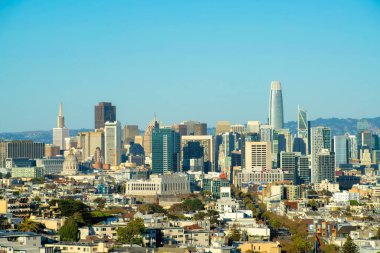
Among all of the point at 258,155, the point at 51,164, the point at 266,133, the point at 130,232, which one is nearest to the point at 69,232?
the point at 130,232

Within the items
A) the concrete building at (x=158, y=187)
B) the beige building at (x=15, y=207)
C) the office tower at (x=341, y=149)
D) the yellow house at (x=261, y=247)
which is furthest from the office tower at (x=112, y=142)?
the yellow house at (x=261, y=247)

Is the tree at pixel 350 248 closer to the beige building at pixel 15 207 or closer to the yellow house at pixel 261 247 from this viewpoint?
the yellow house at pixel 261 247

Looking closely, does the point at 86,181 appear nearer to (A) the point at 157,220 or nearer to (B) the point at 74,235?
(A) the point at 157,220

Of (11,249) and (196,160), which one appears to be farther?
(196,160)

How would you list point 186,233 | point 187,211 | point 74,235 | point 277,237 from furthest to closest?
point 187,211
point 277,237
point 186,233
point 74,235

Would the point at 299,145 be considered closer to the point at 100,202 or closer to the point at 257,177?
the point at 257,177

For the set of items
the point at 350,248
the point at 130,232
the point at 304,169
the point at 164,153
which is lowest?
the point at 350,248

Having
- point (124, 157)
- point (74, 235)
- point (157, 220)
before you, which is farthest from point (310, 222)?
point (124, 157)
